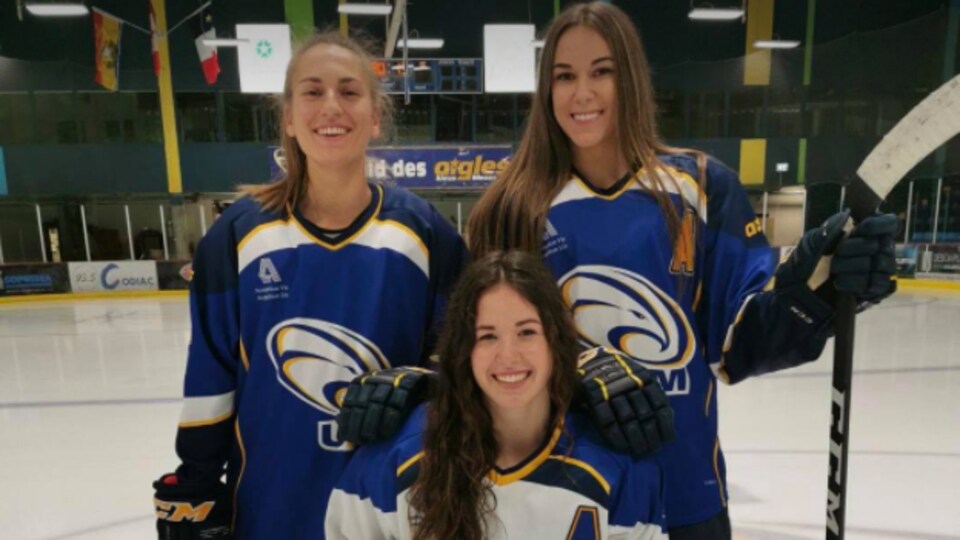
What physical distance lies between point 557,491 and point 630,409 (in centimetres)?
19

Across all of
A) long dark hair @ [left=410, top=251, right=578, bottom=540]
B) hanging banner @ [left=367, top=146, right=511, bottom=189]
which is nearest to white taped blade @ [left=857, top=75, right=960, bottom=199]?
long dark hair @ [left=410, top=251, right=578, bottom=540]

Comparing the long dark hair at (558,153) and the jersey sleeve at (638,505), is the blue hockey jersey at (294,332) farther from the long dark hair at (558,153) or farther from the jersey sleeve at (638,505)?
the jersey sleeve at (638,505)

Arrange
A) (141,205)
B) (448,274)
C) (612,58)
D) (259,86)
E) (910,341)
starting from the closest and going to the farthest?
(612,58) → (448,274) → (910,341) → (259,86) → (141,205)

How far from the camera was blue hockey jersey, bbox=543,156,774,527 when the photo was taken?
1.15 m

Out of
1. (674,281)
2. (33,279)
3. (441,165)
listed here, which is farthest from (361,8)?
(674,281)

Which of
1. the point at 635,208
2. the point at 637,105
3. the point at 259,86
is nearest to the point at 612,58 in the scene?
the point at 637,105

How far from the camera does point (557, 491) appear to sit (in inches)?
42.6

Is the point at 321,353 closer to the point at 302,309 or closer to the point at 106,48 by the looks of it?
the point at 302,309

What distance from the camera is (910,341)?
19.6 feet

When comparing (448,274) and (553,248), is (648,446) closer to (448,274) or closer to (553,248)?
(553,248)

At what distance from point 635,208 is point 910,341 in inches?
237

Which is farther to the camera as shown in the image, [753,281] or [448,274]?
[448,274]

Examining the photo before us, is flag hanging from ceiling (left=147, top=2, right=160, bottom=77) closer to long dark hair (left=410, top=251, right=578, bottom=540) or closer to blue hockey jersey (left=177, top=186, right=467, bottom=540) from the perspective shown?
blue hockey jersey (left=177, top=186, right=467, bottom=540)

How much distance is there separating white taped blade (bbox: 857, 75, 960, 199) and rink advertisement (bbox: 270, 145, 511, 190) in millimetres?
9172
